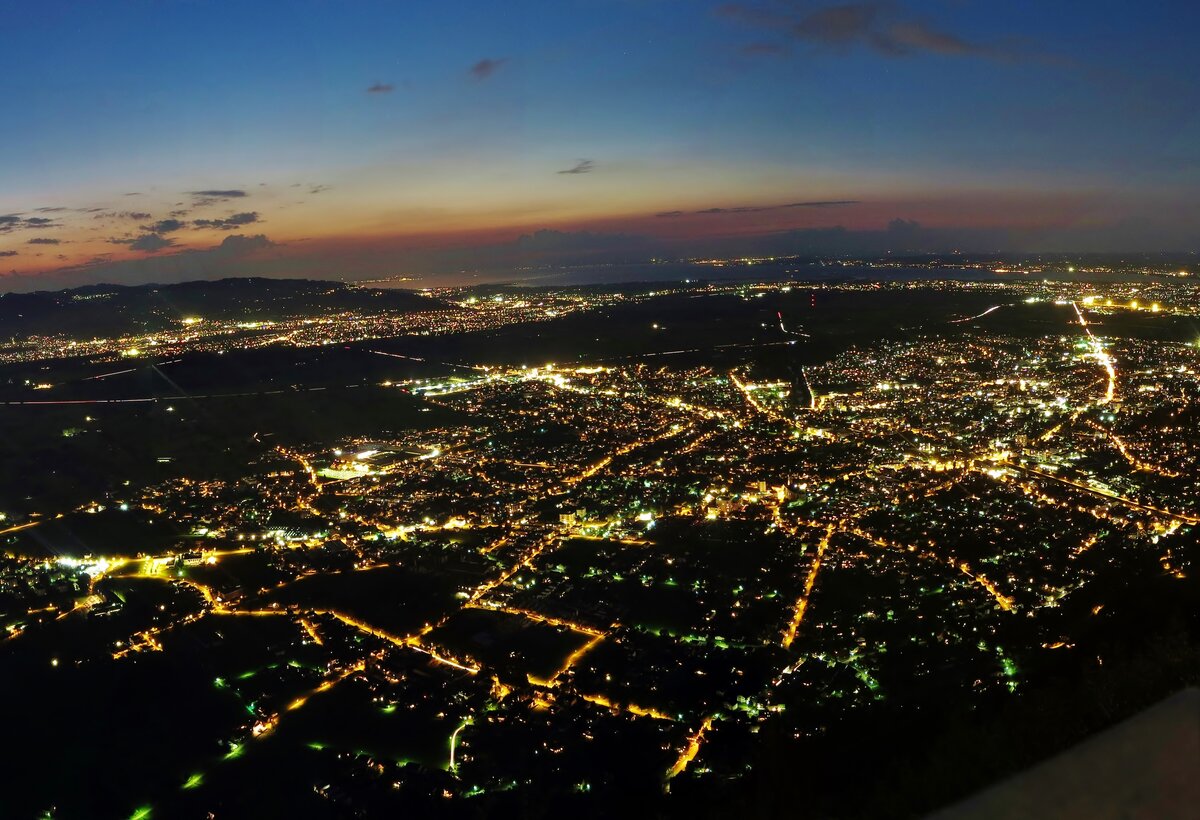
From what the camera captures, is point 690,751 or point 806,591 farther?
point 806,591

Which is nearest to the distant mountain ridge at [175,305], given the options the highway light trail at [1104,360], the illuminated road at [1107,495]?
the highway light trail at [1104,360]

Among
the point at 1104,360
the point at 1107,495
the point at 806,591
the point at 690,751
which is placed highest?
the point at 1104,360

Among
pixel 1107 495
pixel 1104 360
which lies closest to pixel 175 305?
pixel 1104 360

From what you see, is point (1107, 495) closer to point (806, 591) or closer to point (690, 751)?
point (806, 591)

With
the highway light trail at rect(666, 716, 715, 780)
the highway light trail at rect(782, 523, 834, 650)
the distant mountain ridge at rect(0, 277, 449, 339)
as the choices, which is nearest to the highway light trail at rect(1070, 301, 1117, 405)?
the highway light trail at rect(782, 523, 834, 650)

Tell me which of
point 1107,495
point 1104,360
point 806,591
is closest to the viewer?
point 806,591

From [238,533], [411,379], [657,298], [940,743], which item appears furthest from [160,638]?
[657,298]

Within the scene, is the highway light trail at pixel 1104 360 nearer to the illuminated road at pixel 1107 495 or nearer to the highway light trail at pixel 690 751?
the illuminated road at pixel 1107 495

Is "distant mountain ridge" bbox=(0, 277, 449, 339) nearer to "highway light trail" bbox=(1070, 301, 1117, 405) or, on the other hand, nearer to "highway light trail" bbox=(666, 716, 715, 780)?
"highway light trail" bbox=(1070, 301, 1117, 405)
